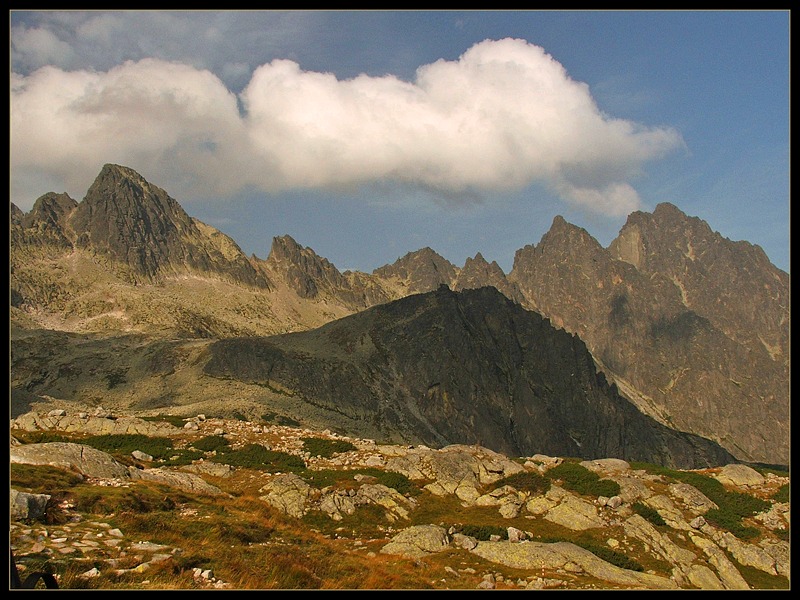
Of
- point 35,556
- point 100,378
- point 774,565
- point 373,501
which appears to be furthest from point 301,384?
point 35,556

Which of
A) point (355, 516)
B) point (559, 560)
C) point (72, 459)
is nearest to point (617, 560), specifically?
point (559, 560)

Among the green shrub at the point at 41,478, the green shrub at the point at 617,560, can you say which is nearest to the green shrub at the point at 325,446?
the green shrub at the point at 41,478

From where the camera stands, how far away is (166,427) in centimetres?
5469

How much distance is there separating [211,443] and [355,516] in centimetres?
2109

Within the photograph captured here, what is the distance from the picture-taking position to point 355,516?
34656 millimetres

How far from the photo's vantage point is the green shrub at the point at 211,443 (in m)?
48.2

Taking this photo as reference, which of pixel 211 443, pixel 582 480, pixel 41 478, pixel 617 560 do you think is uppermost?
pixel 41 478

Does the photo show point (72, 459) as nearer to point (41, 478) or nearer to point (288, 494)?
point (41, 478)

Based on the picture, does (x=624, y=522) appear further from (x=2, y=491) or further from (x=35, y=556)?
(x=2, y=491)

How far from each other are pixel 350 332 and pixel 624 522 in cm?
16222

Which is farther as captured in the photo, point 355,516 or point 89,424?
point 89,424

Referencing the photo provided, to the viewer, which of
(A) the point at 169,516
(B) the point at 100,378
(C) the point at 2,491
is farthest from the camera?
(B) the point at 100,378

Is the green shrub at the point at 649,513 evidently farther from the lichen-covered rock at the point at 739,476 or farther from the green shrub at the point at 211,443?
the green shrub at the point at 211,443

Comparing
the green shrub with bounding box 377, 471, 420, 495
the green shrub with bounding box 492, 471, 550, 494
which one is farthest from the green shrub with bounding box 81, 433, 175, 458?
the green shrub with bounding box 492, 471, 550, 494
